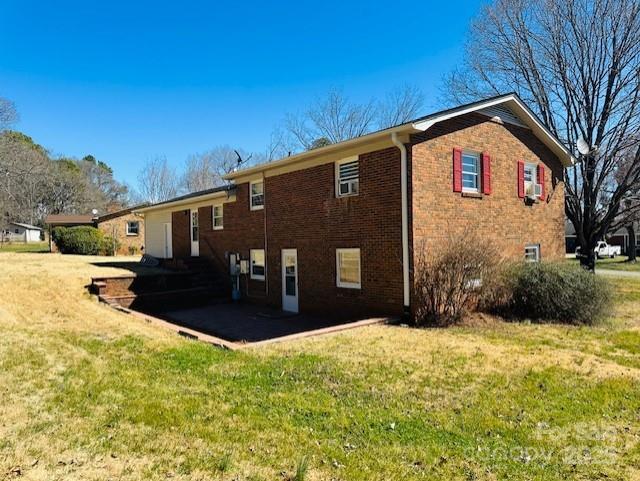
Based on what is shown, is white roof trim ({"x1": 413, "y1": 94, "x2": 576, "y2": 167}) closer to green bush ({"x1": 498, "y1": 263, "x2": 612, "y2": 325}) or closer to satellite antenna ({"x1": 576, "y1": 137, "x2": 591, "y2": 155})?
satellite antenna ({"x1": 576, "y1": 137, "x2": 591, "y2": 155})

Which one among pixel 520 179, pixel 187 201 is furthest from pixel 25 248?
pixel 520 179

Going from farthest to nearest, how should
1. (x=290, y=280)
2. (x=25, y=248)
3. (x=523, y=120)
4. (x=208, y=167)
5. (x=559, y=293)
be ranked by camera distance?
(x=208, y=167) → (x=25, y=248) → (x=290, y=280) → (x=523, y=120) → (x=559, y=293)

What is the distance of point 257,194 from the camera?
1566 cm

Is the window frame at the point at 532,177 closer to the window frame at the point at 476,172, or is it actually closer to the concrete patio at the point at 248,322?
the window frame at the point at 476,172

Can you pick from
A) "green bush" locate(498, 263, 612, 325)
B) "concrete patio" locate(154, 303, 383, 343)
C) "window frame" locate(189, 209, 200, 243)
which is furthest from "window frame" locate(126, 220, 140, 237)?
"green bush" locate(498, 263, 612, 325)

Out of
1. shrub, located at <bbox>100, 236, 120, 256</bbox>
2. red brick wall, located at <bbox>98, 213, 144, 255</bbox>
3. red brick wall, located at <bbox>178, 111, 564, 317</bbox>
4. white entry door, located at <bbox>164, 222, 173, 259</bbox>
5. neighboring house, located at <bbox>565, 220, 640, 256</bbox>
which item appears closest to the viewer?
red brick wall, located at <bbox>178, 111, 564, 317</bbox>

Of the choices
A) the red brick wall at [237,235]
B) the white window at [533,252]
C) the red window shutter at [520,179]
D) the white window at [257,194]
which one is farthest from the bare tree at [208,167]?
the white window at [533,252]

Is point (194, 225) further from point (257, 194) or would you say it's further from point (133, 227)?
point (133, 227)

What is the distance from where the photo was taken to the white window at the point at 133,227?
107 feet

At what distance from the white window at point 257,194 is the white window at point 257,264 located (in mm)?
1627

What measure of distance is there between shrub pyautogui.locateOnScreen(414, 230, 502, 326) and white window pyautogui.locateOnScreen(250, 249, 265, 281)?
21.7 ft

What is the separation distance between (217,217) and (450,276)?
10.9 metres

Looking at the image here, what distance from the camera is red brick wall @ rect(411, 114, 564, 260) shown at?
1062 centimetres

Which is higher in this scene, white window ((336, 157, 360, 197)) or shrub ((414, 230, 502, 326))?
white window ((336, 157, 360, 197))
